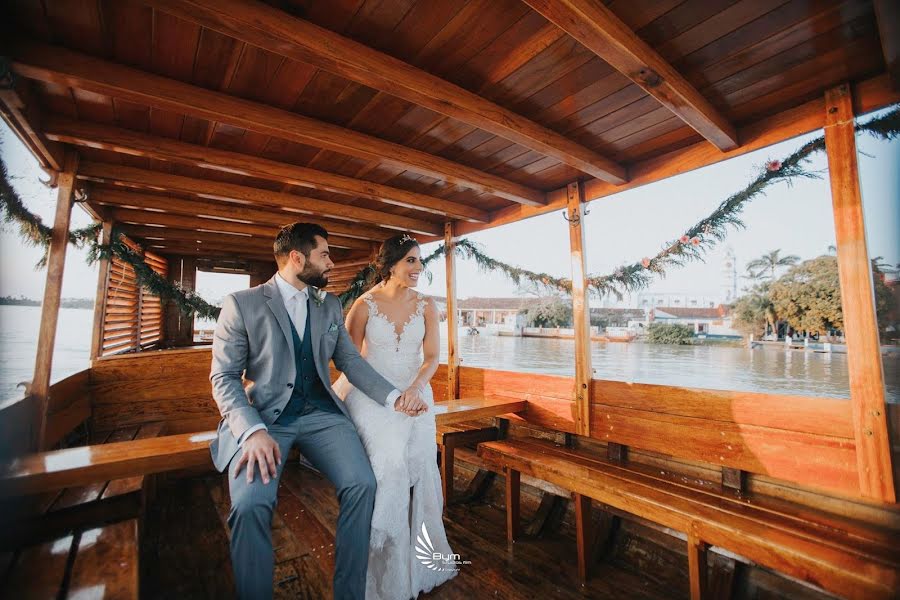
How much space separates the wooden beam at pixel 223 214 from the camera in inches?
145

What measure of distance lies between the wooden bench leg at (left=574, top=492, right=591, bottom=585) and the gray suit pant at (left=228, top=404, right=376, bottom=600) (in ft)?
4.32

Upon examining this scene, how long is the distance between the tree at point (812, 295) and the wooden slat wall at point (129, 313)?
5.88 metres

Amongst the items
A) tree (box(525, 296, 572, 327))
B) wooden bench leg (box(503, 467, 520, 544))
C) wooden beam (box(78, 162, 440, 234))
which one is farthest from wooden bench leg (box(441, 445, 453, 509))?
wooden beam (box(78, 162, 440, 234))

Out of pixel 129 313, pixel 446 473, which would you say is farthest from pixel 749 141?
pixel 129 313

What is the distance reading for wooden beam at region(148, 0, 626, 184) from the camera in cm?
143

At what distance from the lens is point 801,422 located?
2168mm

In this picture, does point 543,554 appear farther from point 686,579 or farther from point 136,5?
point 136,5

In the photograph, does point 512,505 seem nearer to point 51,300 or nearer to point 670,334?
point 670,334

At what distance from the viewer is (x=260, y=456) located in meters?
1.57

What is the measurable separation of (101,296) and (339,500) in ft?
13.5

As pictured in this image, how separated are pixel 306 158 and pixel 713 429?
10.9 ft

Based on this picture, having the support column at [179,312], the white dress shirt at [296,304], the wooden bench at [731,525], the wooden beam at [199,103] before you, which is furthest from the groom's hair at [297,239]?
the support column at [179,312]

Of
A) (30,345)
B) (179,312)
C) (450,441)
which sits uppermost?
(179,312)

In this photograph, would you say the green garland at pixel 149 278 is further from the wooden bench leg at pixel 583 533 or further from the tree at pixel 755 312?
the tree at pixel 755 312
